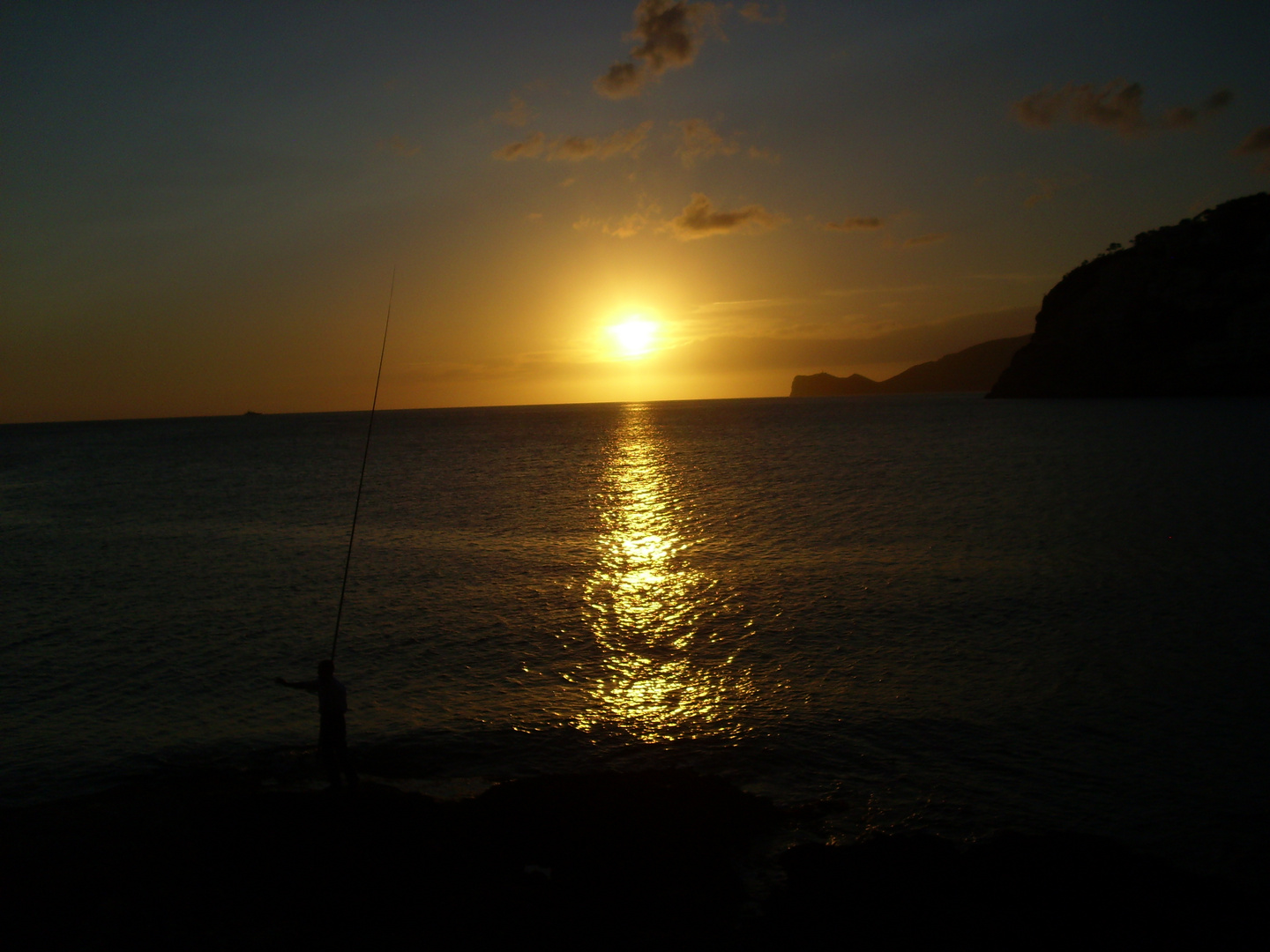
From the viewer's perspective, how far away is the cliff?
102 metres

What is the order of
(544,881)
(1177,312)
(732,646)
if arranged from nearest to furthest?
(544,881)
(732,646)
(1177,312)

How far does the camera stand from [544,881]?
8.34 meters

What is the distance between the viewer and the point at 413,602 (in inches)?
877

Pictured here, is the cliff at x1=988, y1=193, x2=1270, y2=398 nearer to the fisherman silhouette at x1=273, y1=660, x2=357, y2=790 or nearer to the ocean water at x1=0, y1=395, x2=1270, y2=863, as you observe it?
the ocean water at x1=0, y1=395, x2=1270, y2=863

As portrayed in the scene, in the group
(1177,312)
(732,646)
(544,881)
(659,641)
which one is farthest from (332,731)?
(1177,312)

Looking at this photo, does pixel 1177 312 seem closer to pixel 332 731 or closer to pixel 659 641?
pixel 659 641

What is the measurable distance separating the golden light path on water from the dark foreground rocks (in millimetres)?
3403

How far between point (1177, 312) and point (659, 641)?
411ft

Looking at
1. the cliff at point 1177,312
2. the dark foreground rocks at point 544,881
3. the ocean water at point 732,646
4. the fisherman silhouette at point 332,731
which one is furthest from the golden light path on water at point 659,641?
the cliff at point 1177,312

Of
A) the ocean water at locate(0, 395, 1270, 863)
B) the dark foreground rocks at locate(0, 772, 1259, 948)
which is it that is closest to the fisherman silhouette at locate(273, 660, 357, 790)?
the dark foreground rocks at locate(0, 772, 1259, 948)

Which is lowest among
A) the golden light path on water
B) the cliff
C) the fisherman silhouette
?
the golden light path on water

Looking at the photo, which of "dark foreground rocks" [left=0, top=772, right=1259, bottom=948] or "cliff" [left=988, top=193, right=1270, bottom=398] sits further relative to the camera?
"cliff" [left=988, top=193, right=1270, bottom=398]

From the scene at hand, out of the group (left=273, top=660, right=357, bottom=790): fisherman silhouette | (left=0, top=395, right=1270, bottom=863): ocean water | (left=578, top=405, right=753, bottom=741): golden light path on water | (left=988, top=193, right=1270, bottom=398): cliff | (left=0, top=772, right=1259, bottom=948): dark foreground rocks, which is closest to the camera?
(left=0, top=772, right=1259, bottom=948): dark foreground rocks

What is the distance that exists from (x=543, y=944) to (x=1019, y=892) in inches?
215
